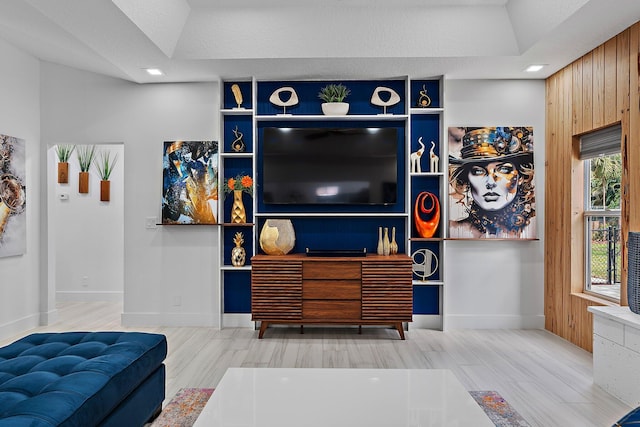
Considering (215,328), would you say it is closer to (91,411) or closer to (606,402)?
(91,411)

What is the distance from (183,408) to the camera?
2723 millimetres

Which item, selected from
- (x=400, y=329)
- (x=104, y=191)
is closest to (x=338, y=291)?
(x=400, y=329)

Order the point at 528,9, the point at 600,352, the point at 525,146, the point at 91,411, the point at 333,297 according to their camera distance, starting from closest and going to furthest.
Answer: the point at 91,411, the point at 600,352, the point at 528,9, the point at 333,297, the point at 525,146

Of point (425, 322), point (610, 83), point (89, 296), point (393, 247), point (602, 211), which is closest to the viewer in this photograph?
point (610, 83)

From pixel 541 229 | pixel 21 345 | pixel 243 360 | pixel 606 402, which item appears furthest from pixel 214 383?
pixel 541 229

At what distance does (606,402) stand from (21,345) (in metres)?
3.45

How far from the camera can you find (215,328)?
461 centimetres

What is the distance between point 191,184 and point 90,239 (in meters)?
2.40

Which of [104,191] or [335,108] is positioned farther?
[104,191]

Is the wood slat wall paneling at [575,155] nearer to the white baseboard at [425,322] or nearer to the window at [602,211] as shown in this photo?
the window at [602,211]

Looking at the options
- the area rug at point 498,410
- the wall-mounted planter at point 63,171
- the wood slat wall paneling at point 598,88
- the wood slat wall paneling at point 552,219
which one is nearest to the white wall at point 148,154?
the wall-mounted planter at point 63,171

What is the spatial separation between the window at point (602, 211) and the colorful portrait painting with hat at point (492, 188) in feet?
1.93

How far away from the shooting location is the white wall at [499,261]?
463 centimetres

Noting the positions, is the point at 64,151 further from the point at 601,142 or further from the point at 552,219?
the point at 601,142
